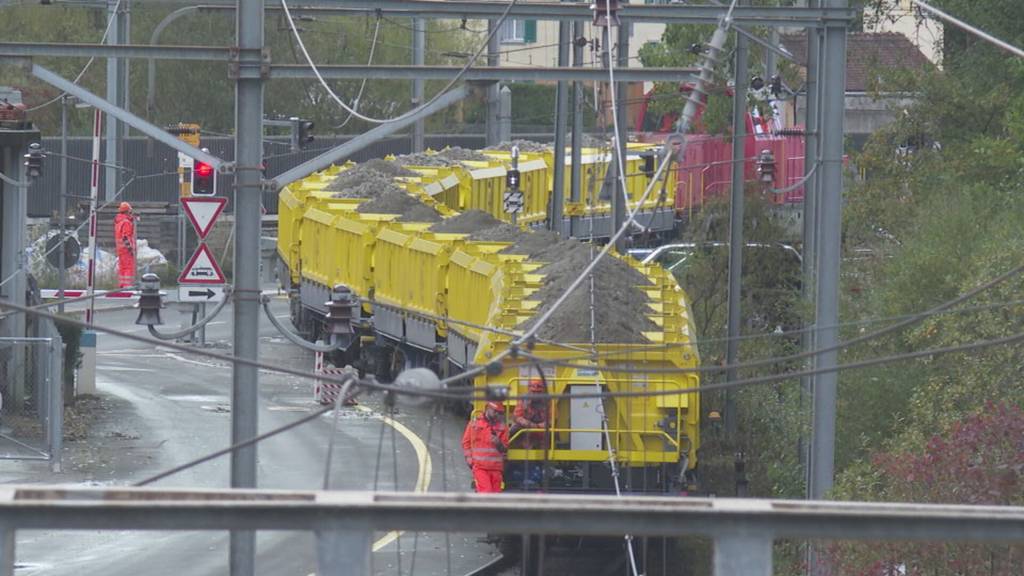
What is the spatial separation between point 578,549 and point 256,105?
6317mm

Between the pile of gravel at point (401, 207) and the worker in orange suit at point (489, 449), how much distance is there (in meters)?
14.5

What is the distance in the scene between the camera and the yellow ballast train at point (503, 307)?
17.1 metres

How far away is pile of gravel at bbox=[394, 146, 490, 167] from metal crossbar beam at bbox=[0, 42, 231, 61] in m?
26.0

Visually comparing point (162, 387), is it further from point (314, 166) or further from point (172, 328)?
point (314, 166)

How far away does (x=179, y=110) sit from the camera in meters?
65.2

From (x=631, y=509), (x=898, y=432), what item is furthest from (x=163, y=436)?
(x=631, y=509)

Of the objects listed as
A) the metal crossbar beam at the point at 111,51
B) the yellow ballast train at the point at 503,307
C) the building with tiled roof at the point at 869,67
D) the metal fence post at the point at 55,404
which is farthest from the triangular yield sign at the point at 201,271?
the building with tiled roof at the point at 869,67

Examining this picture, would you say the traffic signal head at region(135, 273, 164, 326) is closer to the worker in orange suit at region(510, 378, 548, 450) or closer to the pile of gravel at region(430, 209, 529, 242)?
the worker in orange suit at region(510, 378, 548, 450)

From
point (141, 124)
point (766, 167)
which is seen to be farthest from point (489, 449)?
point (766, 167)

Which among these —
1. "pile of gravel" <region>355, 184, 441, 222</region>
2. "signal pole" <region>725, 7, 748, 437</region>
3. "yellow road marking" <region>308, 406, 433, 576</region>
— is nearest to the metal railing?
"yellow road marking" <region>308, 406, 433, 576</region>

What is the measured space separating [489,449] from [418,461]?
674cm

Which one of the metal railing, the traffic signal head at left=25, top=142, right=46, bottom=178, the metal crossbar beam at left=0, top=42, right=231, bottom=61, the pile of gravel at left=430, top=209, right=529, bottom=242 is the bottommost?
the metal railing

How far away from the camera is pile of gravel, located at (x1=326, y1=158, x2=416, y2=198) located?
35719 millimetres

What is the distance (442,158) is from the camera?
42.5 m
